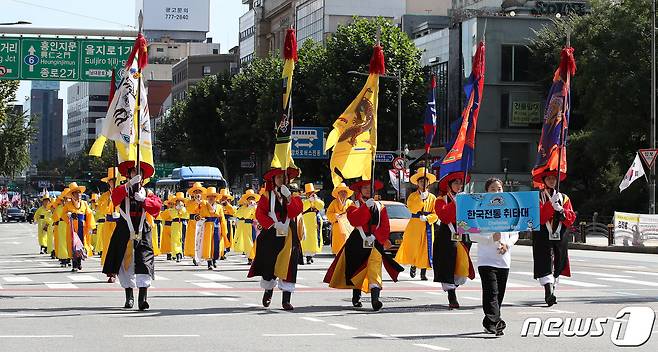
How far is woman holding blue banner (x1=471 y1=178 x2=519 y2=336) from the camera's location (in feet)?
45.1

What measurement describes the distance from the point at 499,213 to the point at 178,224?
1868cm

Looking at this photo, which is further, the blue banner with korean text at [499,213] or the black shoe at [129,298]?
the black shoe at [129,298]

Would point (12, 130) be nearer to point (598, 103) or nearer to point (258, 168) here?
point (598, 103)

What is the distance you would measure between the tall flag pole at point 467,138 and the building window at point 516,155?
5022 cm

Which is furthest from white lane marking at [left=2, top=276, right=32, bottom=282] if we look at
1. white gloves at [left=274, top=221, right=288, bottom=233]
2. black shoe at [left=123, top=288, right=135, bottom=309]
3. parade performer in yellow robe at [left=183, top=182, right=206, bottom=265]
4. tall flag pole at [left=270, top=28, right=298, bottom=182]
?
white gloves at [left=274, top=221, right=288, bottom=233]

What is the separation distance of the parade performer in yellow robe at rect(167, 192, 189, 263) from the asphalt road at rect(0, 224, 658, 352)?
547cm

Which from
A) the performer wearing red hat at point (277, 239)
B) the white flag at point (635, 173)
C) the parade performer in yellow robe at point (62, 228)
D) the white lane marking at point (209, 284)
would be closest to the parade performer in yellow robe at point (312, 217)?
the parade performer in yellow robe at point (62, 228)

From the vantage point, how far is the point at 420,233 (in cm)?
2180

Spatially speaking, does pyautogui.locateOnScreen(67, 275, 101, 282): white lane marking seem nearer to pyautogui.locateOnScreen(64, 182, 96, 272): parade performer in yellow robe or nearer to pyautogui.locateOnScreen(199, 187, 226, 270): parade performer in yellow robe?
pyautogui.locateOnScreen(64, 182, 96, 272): parade performer in yellow robe

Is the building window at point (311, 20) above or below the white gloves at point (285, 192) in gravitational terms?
above

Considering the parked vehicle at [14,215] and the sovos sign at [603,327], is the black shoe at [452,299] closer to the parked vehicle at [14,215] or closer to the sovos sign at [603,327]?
the sovos sign at [603,327]

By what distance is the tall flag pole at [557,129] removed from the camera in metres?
18.7

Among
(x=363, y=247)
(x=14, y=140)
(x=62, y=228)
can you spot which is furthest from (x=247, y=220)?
(x=14, y=140)

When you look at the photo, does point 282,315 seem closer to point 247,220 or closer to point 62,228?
point 62,228
